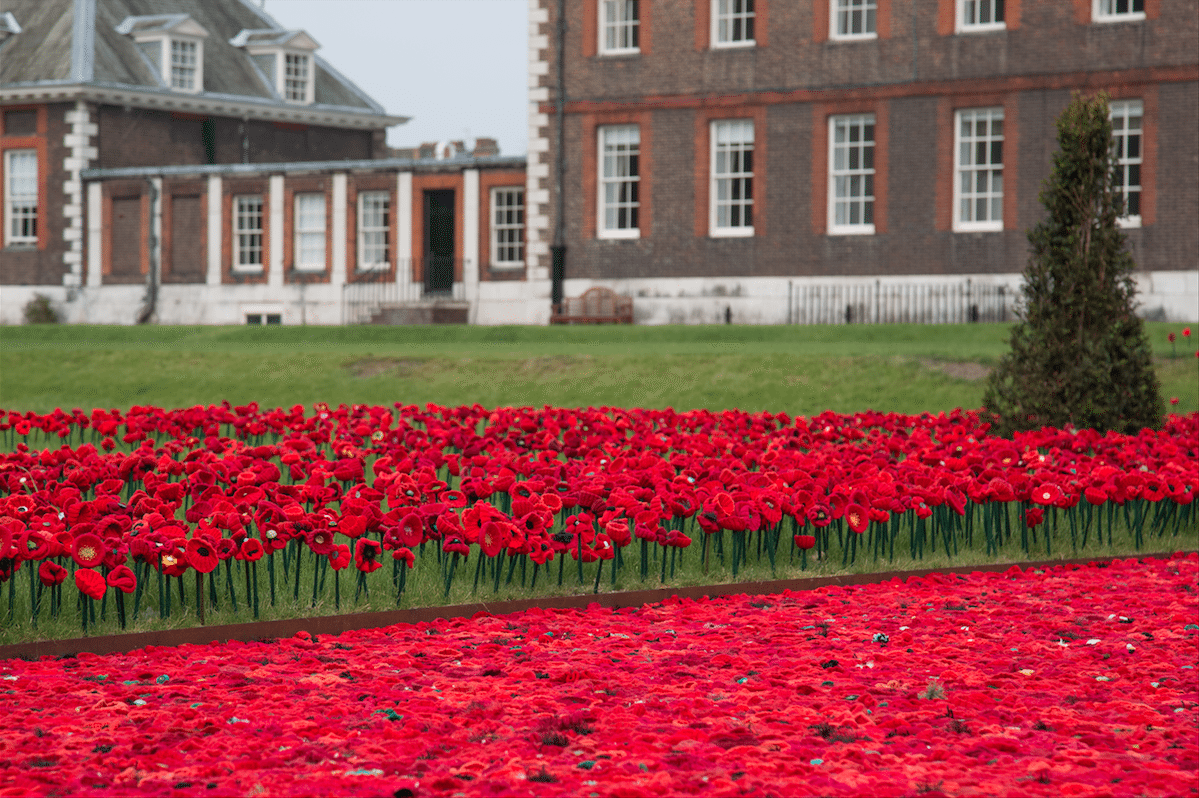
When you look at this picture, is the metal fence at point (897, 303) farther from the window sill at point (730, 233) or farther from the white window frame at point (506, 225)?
the white window frame at point (506, 225)

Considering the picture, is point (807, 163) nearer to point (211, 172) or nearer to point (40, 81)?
point (211, 172)

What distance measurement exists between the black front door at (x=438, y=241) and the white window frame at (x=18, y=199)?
11.0m

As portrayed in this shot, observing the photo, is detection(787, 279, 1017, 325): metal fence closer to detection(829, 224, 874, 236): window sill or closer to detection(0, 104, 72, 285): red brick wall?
detection(829, 224, 874, 236): window sill

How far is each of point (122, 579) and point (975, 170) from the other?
25.0m

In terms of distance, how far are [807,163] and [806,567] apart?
22523 mm

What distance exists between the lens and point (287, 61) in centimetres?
4116

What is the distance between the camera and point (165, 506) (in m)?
6.36

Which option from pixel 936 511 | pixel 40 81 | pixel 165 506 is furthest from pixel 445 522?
pixel 40 81

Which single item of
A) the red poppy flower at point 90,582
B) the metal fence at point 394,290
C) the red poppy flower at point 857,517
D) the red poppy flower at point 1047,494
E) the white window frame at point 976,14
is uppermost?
the white window frame at point 976,14

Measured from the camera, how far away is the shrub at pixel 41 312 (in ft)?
120

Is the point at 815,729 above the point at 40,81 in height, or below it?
below

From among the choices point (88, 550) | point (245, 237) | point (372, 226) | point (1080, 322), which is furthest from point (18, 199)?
point (88, 550)

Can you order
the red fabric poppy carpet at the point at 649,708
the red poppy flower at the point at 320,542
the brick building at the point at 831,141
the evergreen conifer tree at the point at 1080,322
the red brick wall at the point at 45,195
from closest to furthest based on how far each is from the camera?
the red fabric poppy carpet at the point at 649,708, the red poppy flower at the point at 320,542, the evergreen conifer tree at the point at 1080,322, the brick building at the point at 831,141, the red brick wall at the point at 45,195

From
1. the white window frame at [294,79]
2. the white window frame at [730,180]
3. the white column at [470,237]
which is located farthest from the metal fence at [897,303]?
the white window frame at [294,79]
